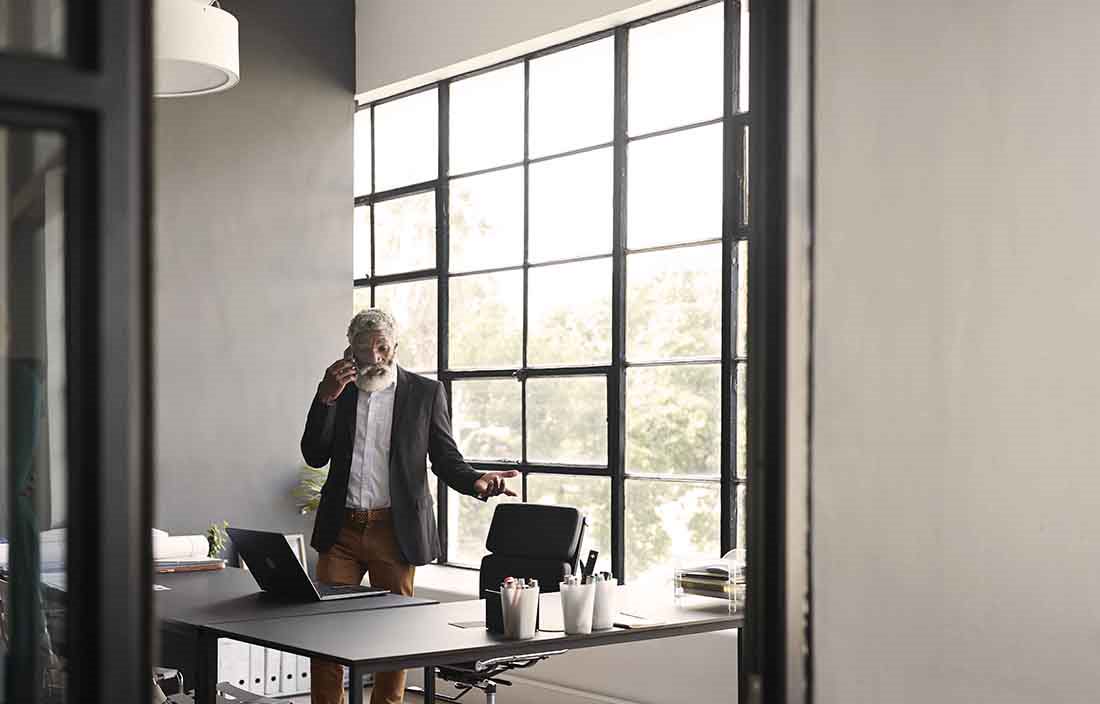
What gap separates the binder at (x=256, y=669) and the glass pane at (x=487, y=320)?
178cm

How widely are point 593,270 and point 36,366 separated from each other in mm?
4739

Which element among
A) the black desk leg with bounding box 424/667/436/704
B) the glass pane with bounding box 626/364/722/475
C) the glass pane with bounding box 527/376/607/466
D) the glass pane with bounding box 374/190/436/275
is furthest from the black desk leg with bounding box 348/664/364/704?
the glass pane with bounding box 374/190/436/275

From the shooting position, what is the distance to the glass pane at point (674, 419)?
5363mm

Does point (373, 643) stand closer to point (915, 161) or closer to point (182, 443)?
point (915, 161)

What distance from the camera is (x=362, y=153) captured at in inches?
290

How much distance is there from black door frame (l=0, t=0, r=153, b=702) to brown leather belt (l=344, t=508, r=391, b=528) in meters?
3.62

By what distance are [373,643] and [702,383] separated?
2441 millimetres

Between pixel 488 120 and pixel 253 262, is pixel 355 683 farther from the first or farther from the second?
pixel 253 262

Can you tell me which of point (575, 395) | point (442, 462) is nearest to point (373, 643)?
point (442, 462)

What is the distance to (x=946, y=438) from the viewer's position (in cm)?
206

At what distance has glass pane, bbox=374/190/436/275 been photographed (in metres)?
6.92

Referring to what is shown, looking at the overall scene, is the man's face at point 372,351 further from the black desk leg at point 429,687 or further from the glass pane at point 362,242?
the glass pane at point 362,242

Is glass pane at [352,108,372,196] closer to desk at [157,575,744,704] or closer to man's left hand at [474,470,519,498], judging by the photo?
man's left hand at [474,470,519,498]

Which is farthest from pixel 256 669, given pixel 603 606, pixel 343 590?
pixel 603 606
